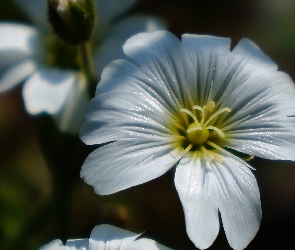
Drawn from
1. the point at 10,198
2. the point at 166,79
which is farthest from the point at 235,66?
the point at 10,198

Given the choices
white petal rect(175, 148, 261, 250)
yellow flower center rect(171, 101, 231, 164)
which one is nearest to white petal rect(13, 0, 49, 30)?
yellow flower center rect(171, 101, 231, 164)

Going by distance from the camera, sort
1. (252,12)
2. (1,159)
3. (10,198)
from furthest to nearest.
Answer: (252,12), (1,159), (10,198)

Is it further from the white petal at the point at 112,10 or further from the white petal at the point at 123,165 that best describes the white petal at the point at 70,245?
the white petal at the point at 112,10

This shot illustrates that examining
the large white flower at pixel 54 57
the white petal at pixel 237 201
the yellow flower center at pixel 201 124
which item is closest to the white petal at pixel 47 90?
the large white flower at pixel 54 57

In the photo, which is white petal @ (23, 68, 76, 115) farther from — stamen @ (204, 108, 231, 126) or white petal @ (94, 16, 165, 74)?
stamen @ (204, 108, 231, 126)

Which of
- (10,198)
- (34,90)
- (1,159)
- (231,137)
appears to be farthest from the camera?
(1,159)

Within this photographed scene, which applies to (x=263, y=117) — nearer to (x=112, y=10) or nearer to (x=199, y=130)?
(x=199, y=130)

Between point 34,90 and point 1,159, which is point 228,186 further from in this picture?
point 1,159
